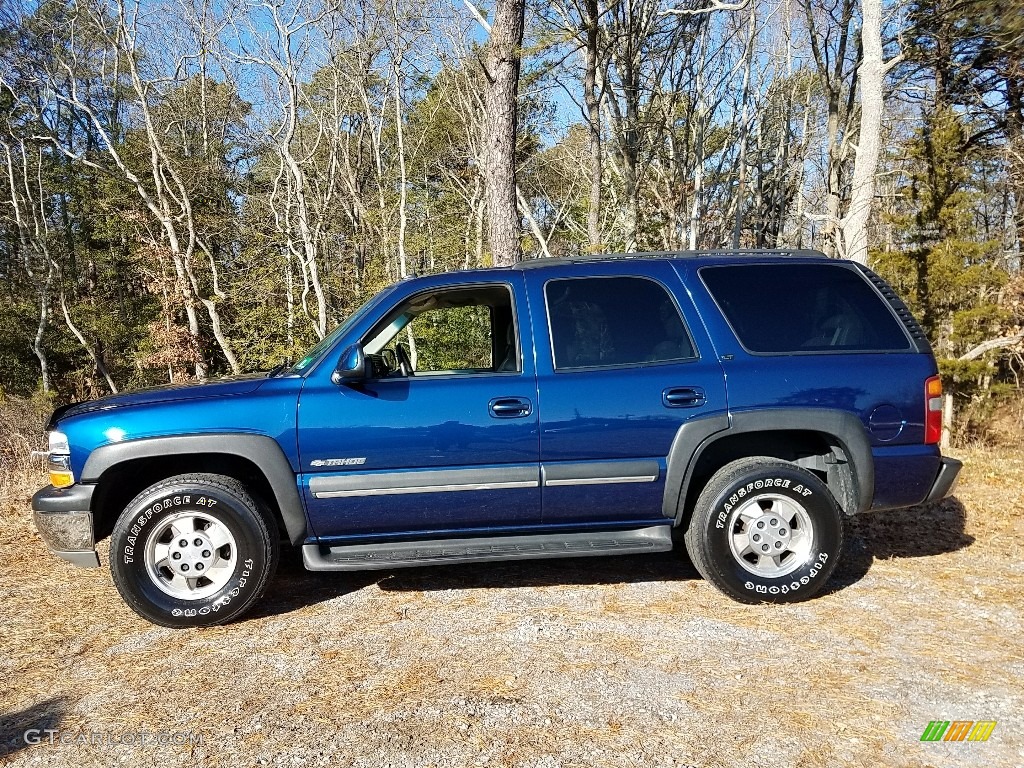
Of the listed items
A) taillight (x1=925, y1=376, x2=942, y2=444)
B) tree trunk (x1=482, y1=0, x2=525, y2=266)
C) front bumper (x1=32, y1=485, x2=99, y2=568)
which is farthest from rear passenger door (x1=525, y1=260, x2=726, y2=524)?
tree trunk (x1=482, y1=0, x2=525, y2=266)

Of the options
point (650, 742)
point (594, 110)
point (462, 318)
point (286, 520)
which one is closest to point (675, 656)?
point (650, 742)

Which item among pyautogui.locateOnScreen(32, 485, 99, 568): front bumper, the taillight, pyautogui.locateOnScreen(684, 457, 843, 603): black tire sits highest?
the taillight

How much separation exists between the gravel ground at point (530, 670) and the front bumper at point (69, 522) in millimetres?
456

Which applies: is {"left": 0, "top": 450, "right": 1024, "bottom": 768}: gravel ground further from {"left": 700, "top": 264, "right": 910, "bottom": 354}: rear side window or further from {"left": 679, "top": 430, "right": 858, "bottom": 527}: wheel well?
{"left": 700, "top": 264, "right": 910, "bottom": 354}: rear side window

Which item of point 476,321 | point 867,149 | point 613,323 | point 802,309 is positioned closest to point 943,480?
point 802,309

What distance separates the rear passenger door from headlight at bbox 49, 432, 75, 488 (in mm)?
2518

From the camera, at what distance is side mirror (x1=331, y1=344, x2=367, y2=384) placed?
339 cm

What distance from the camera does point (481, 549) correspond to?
3502 millimetres

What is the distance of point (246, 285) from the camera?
1819cm

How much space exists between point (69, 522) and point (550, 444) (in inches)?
101

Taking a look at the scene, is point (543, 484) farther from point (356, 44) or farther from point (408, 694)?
point (356, 44)

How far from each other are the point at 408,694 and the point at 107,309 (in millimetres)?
26279

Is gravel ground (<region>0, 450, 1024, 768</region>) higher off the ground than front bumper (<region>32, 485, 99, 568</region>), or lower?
lower

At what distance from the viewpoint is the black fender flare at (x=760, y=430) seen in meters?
3.50
